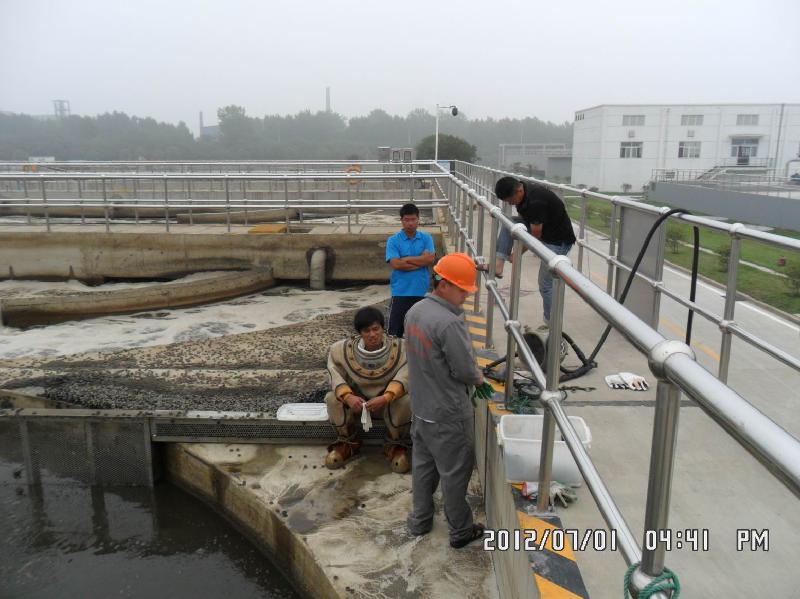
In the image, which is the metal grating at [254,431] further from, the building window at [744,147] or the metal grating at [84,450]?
the building window at [744,147]

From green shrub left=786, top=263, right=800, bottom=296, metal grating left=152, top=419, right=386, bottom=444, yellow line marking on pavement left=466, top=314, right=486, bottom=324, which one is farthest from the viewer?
green shrub left=786, top=263, right=800, bottom=296

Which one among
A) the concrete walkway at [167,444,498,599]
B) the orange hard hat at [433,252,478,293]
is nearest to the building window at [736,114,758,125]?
the concrete walkway at [167,444,498,599]

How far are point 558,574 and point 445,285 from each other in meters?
1.57

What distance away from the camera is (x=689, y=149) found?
52.3m

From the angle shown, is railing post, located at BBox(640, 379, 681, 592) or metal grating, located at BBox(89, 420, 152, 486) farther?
metal grating, located at BBox(89, 420, 152, 486)

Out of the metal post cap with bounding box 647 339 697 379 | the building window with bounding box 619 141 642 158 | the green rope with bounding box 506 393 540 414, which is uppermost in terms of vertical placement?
the building window with bounding box 619 141 642 158

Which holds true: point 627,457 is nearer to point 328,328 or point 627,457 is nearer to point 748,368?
point 748,368

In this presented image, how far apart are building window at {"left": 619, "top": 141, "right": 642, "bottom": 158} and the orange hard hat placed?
174 feet

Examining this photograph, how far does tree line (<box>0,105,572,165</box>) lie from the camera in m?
79.5

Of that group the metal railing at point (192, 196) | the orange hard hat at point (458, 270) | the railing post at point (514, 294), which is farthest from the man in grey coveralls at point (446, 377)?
the metal railing at point (192, 196)

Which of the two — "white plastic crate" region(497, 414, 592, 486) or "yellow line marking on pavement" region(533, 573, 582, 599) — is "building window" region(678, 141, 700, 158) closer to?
"white plastic crate" region(497, 414, 592, 486)

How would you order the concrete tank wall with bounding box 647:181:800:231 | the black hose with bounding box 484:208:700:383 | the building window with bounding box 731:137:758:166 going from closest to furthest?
the black hose with bounding box 484:208:700:383 < the concrete tank wall with bounding box 647:181:800:231 < the building window with bounding box 731:137:758:166

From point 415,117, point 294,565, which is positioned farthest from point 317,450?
point 415,117

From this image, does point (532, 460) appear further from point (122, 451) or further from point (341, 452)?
point (122, 451)
